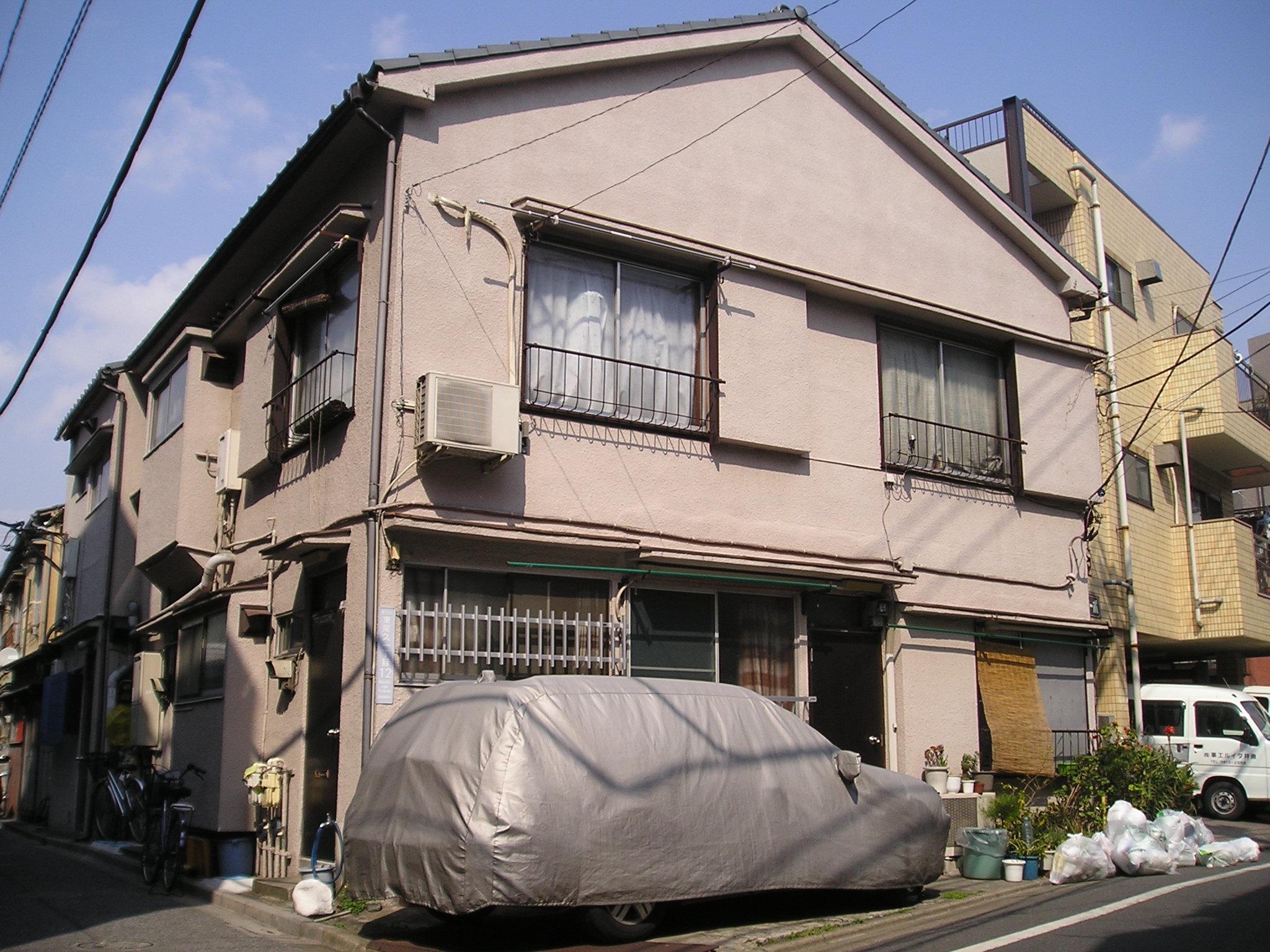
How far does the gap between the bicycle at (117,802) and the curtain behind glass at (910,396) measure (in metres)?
9.81

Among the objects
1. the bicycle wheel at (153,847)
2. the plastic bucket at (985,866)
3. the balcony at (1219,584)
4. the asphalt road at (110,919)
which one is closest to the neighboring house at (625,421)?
the bicycle wheel at (153,847)

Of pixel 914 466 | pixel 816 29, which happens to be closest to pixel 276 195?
pixel 816 29

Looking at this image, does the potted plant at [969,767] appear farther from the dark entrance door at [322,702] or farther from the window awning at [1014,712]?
the dark entrance door at [322,702]

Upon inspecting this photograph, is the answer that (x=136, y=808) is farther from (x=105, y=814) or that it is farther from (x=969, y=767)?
(x=969, y=767)

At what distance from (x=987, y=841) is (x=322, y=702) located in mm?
A: 6475

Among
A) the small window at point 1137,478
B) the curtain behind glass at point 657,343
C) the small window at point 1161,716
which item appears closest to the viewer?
the curtain behind glass at point 657,343

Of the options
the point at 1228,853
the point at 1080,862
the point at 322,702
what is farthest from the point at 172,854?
the point at 1228,853

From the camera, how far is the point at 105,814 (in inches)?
617

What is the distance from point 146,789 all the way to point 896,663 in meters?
8.46

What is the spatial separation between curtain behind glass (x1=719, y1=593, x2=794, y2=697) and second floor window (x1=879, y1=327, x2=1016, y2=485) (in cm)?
244

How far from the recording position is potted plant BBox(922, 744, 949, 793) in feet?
39.0

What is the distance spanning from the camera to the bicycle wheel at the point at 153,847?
451 inches

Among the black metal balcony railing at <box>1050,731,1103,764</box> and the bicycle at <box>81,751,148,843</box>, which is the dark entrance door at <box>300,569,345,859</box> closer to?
the bicycle at <box>81,751,148,843</box>

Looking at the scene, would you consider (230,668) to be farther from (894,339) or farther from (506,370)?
(894,339)
